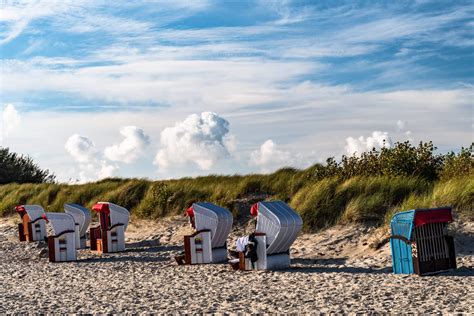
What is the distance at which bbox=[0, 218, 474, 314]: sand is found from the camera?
9.90 meters

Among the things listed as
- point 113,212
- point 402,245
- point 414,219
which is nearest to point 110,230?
point 113,212

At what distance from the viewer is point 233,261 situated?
567 inches

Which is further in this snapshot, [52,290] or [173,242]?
[173,242]

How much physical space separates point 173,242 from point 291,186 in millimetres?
4803

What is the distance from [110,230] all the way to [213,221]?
16.9 feet

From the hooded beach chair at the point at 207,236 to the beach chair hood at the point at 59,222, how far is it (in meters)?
4.97

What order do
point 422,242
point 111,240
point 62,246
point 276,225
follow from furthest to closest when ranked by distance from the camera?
point 111,240
point 62,246
point 276,225
point 422,242

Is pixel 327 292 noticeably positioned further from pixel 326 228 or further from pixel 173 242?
pixel 173 242

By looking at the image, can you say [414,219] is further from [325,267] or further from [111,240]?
[111,240]

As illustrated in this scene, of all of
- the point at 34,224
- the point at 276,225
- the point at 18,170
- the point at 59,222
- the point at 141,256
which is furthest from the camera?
the point at 18,170

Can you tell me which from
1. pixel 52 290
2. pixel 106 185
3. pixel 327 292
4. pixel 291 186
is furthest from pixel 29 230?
pixel 327 292

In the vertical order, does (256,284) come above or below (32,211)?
below

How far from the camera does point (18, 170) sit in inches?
1987

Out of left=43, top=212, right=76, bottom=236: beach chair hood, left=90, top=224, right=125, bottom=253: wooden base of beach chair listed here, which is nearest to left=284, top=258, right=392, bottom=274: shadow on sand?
left=90, top=224, right=125, bottom=253: wooden base of beach chair
